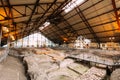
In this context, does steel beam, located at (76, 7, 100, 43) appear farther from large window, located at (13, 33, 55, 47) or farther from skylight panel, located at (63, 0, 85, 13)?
large window, located at (13, 33, 55, 47)

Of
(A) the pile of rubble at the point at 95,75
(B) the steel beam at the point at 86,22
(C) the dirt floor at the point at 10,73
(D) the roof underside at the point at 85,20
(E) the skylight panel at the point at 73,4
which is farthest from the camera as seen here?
(B) the steel beam at the point at 86,22

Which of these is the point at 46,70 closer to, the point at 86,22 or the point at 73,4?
the point at 73,4

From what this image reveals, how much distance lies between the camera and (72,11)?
26.1 metres

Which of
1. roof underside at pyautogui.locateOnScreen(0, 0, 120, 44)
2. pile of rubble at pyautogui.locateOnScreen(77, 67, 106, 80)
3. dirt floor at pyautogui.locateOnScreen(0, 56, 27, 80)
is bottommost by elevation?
pile of rubble at pyautogui.locateOnScreen(77, 67, 106, 80)

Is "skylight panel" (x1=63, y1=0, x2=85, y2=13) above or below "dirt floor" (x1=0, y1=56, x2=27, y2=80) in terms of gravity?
above

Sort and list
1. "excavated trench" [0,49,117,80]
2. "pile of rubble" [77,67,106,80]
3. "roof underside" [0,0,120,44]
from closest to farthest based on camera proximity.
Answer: "excavated trench" [0,49,117,80] < "pile of rubble" [77,67,106,80] < "roof underside" [0,0,120,44]

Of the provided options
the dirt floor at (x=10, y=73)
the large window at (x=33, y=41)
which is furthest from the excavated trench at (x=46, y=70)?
the large window at (x=33, y=41)

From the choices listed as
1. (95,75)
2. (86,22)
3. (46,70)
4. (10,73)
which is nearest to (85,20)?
(86,22)

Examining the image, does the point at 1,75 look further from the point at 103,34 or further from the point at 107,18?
the point at 103,34

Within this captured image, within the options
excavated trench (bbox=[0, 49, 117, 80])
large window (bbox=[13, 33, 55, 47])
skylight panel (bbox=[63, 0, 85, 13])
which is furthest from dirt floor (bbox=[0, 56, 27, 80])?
large window (bbox=[13, 33, 55, 47])

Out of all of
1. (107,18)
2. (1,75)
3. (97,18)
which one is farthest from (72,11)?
(1,75)

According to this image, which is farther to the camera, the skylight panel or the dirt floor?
the skylight panel

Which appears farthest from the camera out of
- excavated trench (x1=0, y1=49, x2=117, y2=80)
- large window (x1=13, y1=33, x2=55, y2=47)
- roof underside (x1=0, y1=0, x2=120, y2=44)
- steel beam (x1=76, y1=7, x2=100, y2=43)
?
large window (x1=13, y1=33, x2=55, y2=47)

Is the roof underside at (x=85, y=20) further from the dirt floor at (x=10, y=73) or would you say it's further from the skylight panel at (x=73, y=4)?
the dirt floor at (x=10, y=73)
